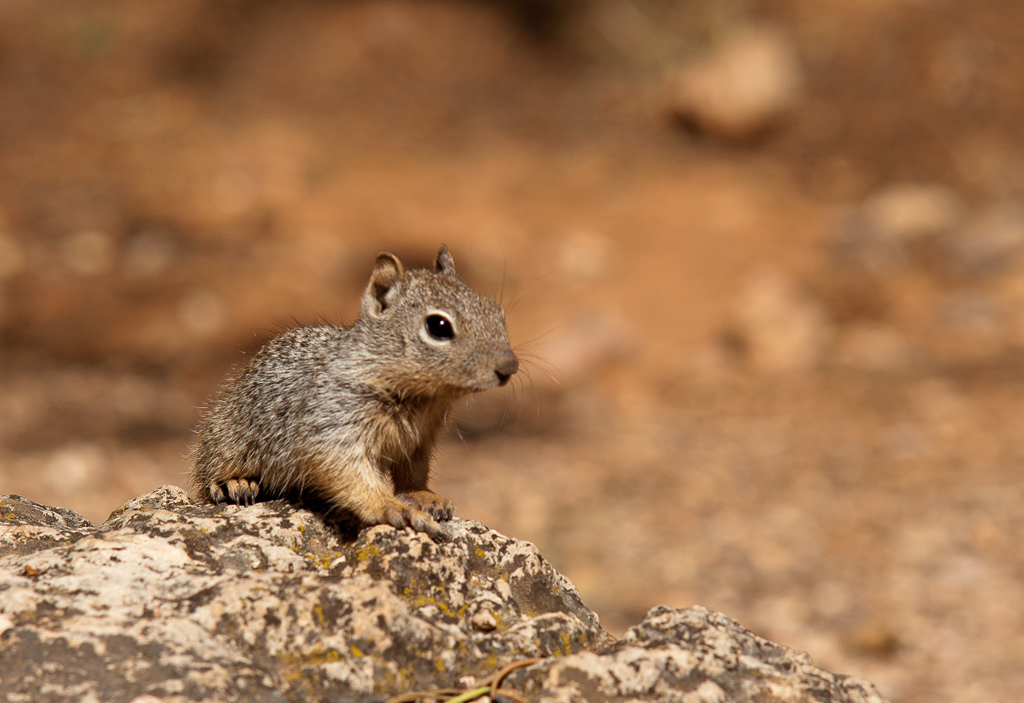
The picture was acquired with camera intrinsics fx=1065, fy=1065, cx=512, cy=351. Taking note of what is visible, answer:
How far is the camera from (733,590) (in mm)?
8438

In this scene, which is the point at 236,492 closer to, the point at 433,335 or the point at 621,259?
the point at 433,335

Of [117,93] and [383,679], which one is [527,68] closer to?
[117,93]

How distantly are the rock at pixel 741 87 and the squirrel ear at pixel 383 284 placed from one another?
13.2 m

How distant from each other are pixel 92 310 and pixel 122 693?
1035 cm

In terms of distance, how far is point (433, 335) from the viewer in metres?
4.32

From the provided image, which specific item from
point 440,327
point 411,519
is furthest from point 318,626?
point 440,327

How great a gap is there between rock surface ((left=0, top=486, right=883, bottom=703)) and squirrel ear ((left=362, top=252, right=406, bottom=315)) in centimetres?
113

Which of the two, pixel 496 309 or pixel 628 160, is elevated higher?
pixel 628 160

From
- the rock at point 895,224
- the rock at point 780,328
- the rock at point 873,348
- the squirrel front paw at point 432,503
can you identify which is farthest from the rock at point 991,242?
the squirrel front paw at point 432,503

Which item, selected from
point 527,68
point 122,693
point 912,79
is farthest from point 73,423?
point 912,79

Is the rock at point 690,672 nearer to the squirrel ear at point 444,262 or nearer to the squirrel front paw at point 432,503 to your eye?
the squirrel front paw at point 432,503

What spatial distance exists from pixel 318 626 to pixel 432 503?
92 cm

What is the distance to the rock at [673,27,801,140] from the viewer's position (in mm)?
16641

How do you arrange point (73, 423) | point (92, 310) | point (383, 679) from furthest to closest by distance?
point (92, 310) → point (73, 423) → point (383, 679)
